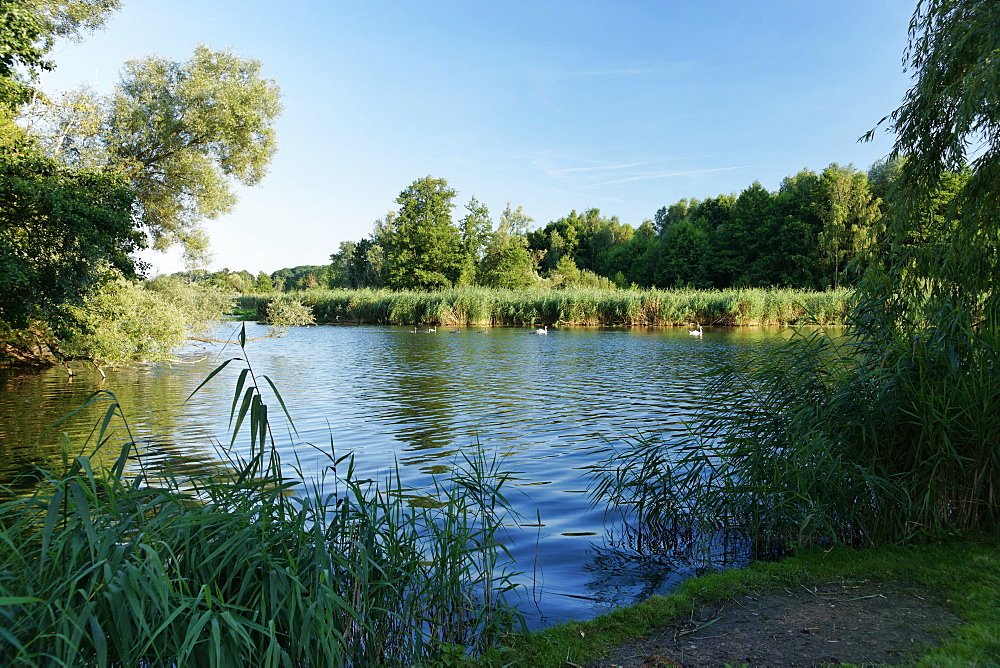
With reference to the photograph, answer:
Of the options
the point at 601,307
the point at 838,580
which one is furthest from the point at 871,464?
the point at 601,307

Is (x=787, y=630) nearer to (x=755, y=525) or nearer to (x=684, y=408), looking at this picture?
(x=755, y=525)

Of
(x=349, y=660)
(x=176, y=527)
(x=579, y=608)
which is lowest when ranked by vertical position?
(x=579, y=608)

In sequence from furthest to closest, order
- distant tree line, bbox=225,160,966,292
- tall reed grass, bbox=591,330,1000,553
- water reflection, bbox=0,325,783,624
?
distant tree line, bbox=225,160,966,292 < water reflection, bbox=0,325,783,624 < tall reed grass, bbox=591,330,1000,553

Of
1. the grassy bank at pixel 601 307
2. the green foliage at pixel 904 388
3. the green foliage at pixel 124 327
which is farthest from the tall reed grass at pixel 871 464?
the grassy bank at pixel 601 307

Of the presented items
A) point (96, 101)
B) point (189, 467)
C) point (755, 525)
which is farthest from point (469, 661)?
point (96, 101)

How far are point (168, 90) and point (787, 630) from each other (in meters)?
23.4

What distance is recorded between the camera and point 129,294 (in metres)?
15.9

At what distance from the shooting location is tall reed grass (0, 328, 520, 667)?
249 centimetres

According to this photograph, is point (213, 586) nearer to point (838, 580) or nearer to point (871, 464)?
point (838, 580)

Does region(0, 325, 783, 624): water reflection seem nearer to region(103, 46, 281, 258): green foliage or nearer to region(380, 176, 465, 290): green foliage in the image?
region(103, 46, 281, 258): green foliage

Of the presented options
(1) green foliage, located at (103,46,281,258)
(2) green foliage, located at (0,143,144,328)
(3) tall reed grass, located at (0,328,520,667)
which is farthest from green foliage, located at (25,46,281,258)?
(3) tall reed grass, located at (0,328,520,667)

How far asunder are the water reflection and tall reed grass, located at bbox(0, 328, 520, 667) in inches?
24.0

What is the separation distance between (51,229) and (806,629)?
12.2m

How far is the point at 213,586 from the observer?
2.91m
